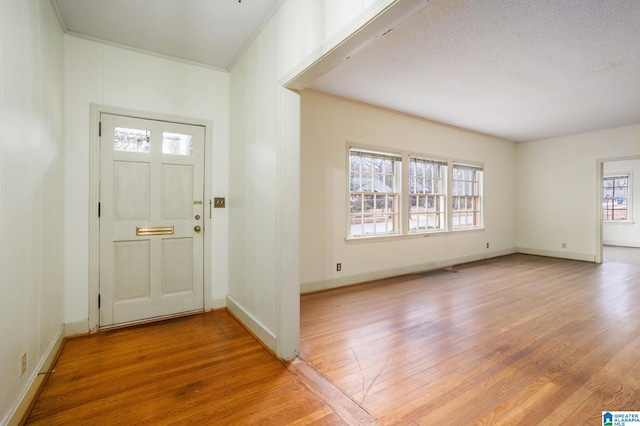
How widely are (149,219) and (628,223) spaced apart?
1236cm

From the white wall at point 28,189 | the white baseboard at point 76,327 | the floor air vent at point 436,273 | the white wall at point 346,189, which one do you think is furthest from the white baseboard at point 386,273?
the white wall at point 28,189

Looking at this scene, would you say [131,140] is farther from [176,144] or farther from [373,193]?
[373,193]

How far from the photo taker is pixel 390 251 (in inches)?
199

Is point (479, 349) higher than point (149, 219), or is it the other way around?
point (149, 219)

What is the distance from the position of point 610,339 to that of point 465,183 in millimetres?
4135

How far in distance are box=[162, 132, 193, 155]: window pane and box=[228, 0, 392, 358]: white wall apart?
0.68 meters

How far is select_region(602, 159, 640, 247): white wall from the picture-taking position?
28.3 ft

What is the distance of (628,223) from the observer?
8.80 m

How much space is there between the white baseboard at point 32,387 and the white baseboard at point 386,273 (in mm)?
2548

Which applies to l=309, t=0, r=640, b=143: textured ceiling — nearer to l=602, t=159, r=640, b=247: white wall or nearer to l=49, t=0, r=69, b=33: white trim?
l=49, t=0, r=69, b=33: white trim

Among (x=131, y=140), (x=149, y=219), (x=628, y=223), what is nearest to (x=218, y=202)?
(x=149, y=219)

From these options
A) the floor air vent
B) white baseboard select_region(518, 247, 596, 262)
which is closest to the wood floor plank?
the floor air vent

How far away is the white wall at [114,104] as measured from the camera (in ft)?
9.14

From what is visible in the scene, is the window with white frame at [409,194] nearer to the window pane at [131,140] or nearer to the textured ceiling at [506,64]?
A: the textured ceiling at [506,64]
